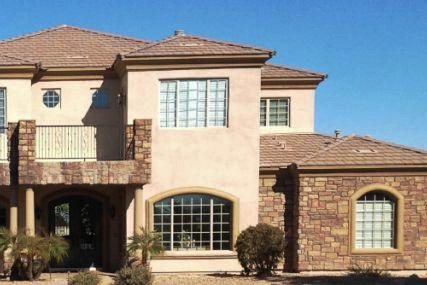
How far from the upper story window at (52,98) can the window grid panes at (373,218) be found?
37.8ft

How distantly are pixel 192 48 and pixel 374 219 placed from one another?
8.53 m

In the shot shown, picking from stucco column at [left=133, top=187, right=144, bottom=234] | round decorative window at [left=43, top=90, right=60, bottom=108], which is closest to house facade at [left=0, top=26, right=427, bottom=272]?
stucco column at [left=133, top=187, right=144, bottom=234]

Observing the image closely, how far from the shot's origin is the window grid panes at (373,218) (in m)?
16.3

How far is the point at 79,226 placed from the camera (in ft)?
57.7

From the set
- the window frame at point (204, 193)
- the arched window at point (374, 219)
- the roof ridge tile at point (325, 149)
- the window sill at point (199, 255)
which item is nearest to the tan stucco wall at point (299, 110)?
the roof ridge tile at point (325, 149)

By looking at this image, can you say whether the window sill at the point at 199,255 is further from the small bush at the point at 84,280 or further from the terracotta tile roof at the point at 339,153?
the small bush at the point at 84,280

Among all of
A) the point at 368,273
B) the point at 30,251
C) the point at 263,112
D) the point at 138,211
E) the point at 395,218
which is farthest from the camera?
the point at 263,112

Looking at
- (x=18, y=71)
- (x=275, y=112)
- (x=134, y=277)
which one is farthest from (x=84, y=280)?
(x=275, y=112)

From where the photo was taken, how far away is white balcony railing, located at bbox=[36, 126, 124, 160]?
16109mm

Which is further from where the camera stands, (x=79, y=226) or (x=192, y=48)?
(x=79, y=226)

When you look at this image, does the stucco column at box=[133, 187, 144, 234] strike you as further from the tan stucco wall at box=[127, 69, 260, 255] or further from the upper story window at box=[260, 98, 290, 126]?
the upper story window at box=[260, 98, 290, 126]

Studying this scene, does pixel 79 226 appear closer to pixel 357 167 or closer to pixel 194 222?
pixel 194 222

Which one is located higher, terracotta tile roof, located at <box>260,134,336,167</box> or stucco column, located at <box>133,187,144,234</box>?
terracotta tile roof, located at <box>260,134,336,167</box>

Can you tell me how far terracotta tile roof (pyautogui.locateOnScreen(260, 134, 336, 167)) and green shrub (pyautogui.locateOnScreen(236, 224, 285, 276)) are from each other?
2505mm
